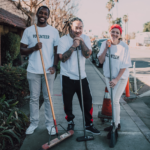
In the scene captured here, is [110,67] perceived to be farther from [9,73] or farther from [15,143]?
[9,73]

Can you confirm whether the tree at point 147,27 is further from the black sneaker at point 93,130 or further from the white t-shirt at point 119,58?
the black sneaker at point 93,130

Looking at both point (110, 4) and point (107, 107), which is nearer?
point (107, 107)

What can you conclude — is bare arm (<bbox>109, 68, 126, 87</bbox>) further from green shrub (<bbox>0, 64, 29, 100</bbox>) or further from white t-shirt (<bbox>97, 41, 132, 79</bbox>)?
green shrub (<bbox>0, 64, 29, 100</bbox>)

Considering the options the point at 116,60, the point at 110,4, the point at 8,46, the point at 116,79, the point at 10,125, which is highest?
the point at 110,4

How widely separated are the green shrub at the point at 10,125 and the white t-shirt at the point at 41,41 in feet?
2.91

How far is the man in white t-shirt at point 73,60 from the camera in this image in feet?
9.70

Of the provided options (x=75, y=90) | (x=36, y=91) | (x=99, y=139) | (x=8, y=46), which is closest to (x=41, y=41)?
(x=36, y=91)

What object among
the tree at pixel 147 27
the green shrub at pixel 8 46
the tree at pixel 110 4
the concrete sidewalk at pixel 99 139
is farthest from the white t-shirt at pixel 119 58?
the tree at pixel 147 27

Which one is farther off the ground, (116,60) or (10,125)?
(116,60)

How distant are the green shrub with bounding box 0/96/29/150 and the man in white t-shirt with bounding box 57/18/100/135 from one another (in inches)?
35.0

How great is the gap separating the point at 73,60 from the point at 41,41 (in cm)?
59

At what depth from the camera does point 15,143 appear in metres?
3.12

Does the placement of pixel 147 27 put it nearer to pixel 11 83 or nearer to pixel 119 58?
pixel 11 83

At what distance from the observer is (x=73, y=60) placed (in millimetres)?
3084
